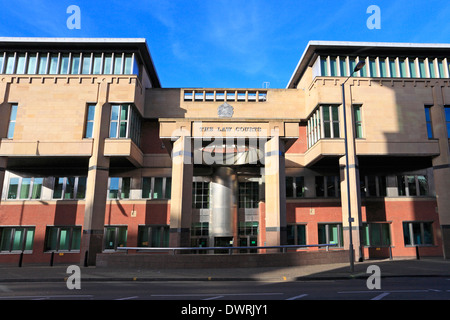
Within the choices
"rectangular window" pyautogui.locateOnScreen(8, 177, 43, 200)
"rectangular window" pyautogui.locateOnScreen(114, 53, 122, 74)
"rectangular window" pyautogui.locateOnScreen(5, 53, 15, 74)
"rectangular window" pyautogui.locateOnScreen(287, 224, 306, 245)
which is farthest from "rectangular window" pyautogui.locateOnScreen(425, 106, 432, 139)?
"rectangular window" pyautogui.locateOnScreen(5, 53, 15, 74)

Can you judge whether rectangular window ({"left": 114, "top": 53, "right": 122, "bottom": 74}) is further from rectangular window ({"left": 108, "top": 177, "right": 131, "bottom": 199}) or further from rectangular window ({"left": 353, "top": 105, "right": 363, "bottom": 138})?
rectangular window ({"left": 353, "top": 105, "right": 363, "bottom": 138})

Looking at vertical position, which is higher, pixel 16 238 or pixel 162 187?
pixel 162 187

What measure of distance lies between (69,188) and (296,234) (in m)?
21.1

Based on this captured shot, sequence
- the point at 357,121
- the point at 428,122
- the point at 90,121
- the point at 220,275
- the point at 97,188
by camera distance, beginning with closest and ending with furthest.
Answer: the point at 220,275 < the point at 97,188 < the point at 90,121 < the point at 357,121 < the point at 428,122

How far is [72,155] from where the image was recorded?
24422mm

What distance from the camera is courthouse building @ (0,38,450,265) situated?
23672mm

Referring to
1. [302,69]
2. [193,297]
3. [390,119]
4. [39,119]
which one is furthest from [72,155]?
[390,119]

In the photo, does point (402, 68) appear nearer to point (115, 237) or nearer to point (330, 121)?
point (330, 121)

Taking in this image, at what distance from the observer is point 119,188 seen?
94.2ft

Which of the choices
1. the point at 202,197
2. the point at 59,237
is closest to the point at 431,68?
the point at 202,197

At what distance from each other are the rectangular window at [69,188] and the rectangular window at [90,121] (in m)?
5.67

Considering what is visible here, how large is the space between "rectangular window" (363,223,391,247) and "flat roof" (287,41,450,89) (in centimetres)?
1529
